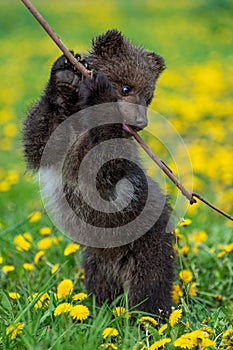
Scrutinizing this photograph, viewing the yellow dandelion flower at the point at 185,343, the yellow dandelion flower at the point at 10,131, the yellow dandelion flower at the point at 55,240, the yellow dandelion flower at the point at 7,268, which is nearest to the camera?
the yellow dandelion flower at the point at 185,343

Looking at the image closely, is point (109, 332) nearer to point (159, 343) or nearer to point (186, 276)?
point (159, 343)

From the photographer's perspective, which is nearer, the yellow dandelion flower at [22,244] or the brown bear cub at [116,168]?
the brown bear cub at [116,168]

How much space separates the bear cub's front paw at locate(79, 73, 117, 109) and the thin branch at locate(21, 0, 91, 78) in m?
0.05

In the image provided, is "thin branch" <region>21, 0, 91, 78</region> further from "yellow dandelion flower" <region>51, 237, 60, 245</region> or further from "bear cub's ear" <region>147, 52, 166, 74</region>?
"yellow dandelion flower" <region>51, 237, 60, 245</region>

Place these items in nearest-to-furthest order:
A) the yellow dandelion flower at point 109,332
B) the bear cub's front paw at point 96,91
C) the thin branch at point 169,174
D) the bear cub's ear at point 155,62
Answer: the yellow dandelion flower at point 109,332 → the thin branch at point 169,174 → the bear cub's front paw at point 96,91 → the bear cub's ear at point 155,62

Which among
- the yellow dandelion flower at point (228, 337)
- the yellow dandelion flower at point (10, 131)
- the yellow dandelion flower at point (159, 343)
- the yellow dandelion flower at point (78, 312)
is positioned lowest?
the yellow dandelion flower at point (228, 337)

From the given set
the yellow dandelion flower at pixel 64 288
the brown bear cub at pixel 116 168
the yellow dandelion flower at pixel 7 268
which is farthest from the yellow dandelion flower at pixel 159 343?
the yellow dandelion flower at pixel 7 268

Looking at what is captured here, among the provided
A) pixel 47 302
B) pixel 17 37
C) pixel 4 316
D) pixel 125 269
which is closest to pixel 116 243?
pixel 125 269

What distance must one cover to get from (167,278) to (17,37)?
56.2 feet

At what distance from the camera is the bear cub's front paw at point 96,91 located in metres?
3.74

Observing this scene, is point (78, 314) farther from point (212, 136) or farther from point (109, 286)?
point (212, 136)

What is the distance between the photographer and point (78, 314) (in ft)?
11.4

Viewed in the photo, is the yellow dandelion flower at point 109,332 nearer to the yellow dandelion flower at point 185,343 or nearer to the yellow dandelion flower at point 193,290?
the yellow dandelion flower at point 185,343

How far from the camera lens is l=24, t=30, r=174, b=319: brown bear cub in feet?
12.8
